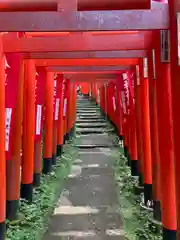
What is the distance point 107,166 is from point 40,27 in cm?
704

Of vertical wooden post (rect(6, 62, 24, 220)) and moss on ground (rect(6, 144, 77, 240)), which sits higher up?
vertical wooden post (rect(6, 62, 24, 220))

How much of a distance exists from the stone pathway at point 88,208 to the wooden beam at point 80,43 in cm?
265

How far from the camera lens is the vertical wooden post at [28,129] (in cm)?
586

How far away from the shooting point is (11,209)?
16.8 ft

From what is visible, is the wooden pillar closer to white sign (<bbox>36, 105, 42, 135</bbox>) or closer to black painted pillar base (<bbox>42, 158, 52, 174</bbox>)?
white sign (<bbox>36, 105, 42, 135</bbox>)

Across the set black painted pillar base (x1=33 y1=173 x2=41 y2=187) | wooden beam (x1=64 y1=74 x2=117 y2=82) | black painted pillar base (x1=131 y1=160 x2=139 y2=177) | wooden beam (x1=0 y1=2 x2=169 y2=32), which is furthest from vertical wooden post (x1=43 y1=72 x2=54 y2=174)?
wooden beam (x1=0 y1=2 x2=169 y2=32)

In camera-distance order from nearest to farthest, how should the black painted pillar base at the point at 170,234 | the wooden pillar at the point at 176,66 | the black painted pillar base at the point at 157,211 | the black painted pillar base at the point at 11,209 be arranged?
the wooden pillar at the point at 176,66 → the black painted pillar base at the point at 170,234 → the black painted pillar base at the point at 157,211 → the black painted pillar base at the point at 11,209

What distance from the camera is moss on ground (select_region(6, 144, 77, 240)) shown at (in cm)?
475

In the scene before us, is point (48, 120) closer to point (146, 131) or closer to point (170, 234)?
point (146, 131)

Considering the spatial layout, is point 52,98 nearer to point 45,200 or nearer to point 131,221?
point 45,200

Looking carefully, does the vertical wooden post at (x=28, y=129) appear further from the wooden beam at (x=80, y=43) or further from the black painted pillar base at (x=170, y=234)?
the black painted pillar base at (x=170, y=234)

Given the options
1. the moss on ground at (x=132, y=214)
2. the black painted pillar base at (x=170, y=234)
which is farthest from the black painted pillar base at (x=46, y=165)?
the black painted pillar base at (x=170, y=234)

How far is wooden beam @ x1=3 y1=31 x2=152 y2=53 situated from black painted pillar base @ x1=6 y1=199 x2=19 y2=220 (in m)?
2.39

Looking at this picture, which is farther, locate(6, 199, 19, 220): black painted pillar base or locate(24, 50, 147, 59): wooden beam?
locate(6, 199, 19, 220): black painted pillar base
